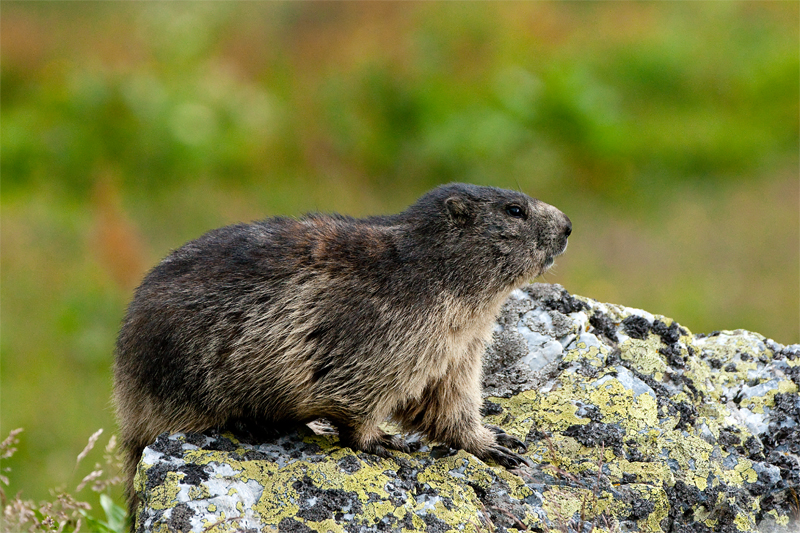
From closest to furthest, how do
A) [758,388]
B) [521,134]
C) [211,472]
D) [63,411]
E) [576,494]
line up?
[211,472]
[576,494]
[758,388]
[63,411]
[521,134]

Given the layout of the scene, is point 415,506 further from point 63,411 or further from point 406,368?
point 63,411

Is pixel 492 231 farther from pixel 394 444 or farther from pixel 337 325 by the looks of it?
pixel 394 444

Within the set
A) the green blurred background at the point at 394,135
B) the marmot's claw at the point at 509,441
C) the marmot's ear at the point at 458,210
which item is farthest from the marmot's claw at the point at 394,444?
the green blurred background at the point at 394,135

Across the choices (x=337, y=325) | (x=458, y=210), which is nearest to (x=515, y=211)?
(x=458, y=210)

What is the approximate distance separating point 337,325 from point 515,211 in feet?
4.67

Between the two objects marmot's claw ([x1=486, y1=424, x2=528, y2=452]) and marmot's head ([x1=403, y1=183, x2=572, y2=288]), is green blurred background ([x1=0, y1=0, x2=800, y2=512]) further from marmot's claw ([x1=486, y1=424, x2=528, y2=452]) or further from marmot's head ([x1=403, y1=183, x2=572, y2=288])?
marmot's claw ([x1=486, y1=424, x2=528, y2=452])

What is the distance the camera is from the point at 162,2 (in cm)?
1664

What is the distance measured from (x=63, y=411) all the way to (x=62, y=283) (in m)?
2.46

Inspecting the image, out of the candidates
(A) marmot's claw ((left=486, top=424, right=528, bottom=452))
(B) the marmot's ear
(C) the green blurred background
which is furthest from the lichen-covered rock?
(C) the green blurred background

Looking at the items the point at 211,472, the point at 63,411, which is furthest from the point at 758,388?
the point at 63,411

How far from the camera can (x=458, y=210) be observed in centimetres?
553

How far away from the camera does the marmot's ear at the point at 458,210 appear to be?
18.1 ft

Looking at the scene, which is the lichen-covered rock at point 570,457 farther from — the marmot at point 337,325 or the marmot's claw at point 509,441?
the marmot at point 337,325

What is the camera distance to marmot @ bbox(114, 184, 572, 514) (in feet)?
16.8
